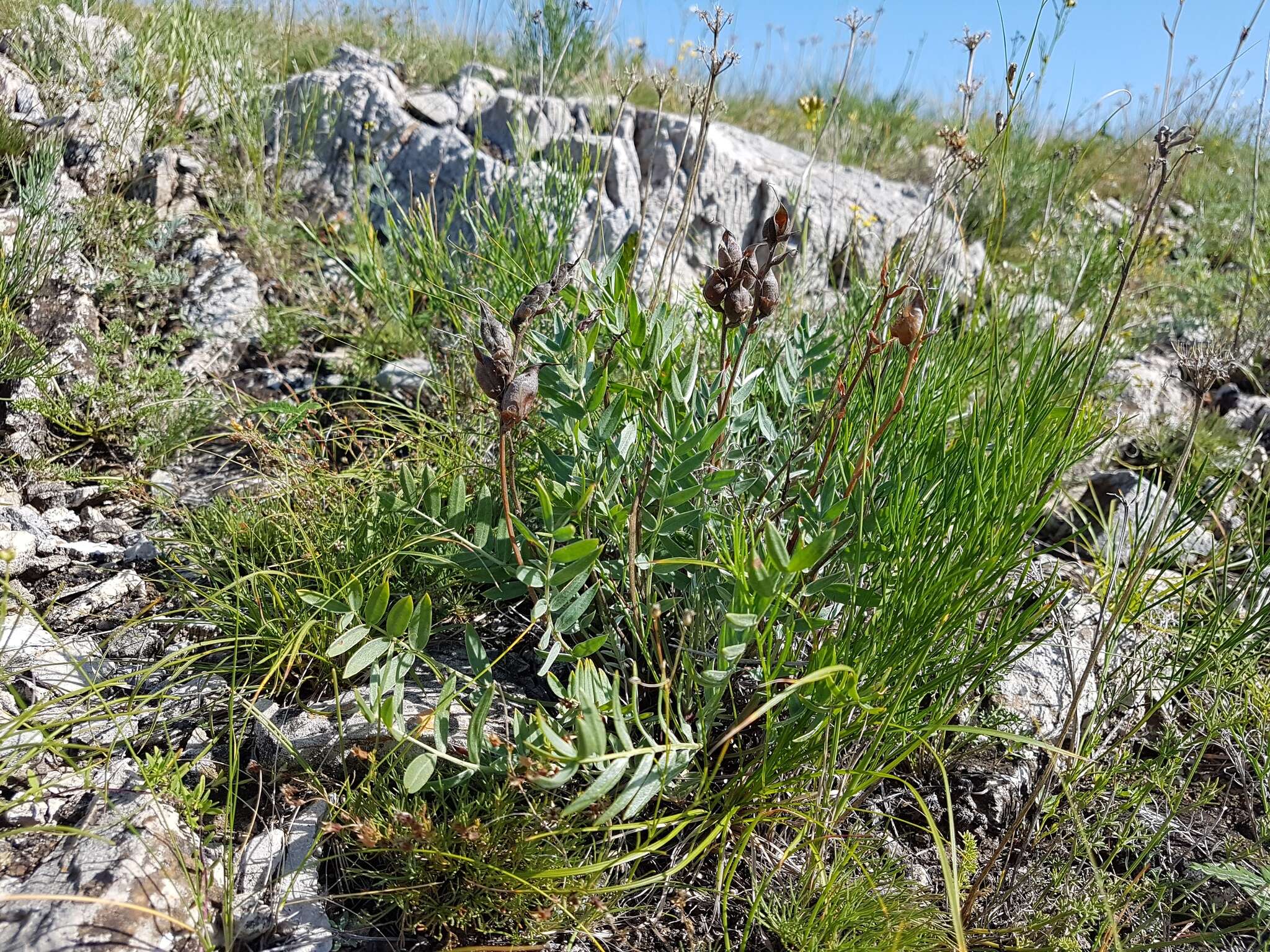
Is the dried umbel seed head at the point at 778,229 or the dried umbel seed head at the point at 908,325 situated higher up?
the dried umbel seed head at the point at 778,229

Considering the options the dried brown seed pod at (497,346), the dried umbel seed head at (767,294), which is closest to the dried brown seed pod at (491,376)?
the dried brown seed pod at (497,346)

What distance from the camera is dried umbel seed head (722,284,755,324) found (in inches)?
55.6

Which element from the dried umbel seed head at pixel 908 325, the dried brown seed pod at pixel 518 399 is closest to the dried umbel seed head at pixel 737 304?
the dried umbel seed head at pixel 908 325

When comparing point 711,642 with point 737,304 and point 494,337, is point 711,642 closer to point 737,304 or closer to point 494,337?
point 737,304

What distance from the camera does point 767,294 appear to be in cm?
146

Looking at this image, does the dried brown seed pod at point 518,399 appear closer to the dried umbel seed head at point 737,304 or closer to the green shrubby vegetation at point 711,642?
the green shrubby vegetation at point 711,642

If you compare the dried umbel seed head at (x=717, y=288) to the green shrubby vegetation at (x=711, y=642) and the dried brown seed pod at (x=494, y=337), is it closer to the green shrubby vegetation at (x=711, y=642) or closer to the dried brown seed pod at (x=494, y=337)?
the green shrubby vegetation at (x=711, y=642)

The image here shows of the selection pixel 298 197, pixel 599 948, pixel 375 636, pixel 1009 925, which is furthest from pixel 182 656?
pixel 298 197

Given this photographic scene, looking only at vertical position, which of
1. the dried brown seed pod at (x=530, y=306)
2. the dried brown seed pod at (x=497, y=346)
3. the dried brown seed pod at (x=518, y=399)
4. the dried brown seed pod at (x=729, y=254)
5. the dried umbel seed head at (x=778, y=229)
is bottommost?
the dried brown seed pod at (x=518, y=399)

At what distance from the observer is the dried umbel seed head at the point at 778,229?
141cm

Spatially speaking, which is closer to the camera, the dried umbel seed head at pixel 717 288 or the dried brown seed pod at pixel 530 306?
the dried brown seed pod at pixel 530 306

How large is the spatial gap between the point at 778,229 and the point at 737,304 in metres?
0.15

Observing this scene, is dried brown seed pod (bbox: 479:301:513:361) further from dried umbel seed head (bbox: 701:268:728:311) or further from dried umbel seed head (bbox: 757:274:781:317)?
dried umbel seed head (bbox: 757:274:781:317)

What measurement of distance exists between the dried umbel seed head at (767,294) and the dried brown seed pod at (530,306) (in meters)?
0.37
